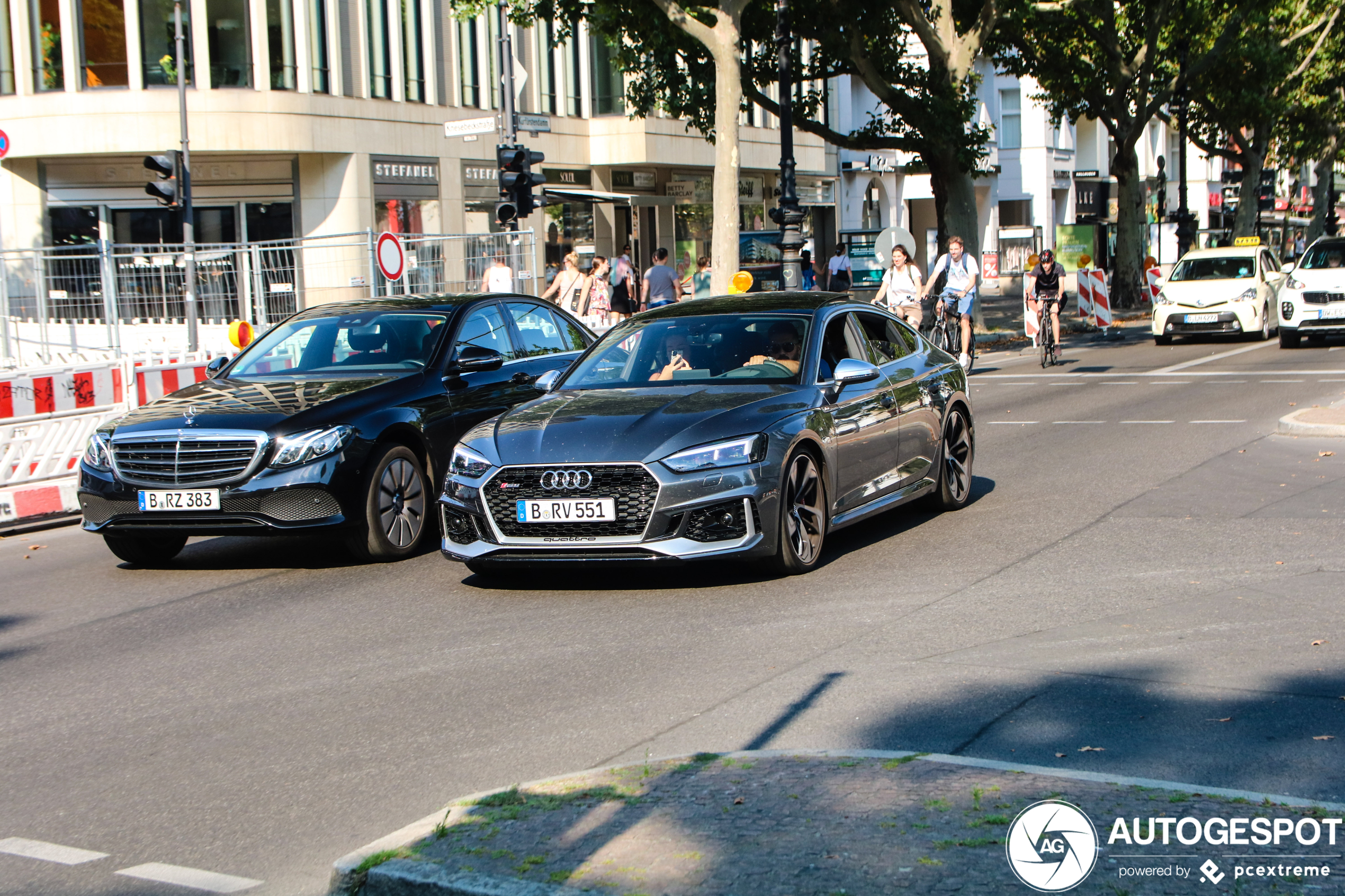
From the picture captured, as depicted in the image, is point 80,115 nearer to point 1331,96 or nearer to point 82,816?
point 82,816

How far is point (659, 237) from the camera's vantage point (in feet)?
158

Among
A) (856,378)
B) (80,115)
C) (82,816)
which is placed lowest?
(82,816)

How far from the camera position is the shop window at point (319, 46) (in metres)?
34.8

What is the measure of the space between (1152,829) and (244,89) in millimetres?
32752

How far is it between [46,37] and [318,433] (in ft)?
94.8

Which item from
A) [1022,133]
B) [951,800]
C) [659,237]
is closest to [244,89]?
[659,237]

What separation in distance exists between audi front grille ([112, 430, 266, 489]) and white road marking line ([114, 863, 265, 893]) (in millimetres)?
4785

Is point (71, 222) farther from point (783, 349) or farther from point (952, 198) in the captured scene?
point (783, 349)

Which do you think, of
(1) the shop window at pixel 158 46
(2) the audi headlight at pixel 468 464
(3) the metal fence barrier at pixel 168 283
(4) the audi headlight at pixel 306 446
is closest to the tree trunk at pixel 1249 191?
(1) the shop window at pixel 158 46

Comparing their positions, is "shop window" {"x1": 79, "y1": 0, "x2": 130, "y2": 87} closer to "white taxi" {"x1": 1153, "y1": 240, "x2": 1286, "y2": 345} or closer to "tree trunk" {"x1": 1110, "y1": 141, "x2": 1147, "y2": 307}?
"white taxi" {"x1": 1153, "y1": 240, "x2": 1286, "y2": 345}

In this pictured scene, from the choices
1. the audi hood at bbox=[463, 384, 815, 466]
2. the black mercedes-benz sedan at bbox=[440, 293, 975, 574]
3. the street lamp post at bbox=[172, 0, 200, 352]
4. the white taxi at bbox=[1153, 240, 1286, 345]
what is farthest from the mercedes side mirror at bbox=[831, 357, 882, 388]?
the white taxi at bbox=[1153, 240, 1286, 345]

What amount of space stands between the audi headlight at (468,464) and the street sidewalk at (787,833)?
3.61 m

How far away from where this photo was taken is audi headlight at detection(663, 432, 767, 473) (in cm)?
779

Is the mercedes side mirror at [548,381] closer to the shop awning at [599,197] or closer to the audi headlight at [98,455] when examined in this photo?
the audi headlight at [98,455]
